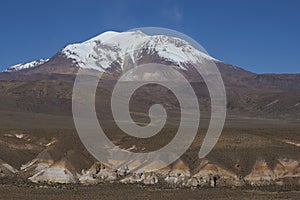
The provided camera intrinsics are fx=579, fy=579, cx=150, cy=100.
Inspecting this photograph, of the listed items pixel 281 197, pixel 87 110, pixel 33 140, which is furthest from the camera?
pixel 87 110

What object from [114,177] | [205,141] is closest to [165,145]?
[205,141]

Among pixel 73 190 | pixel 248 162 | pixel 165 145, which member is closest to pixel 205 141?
pixel 165 145

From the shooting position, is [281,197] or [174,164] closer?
[281,197]

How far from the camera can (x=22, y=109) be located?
188m

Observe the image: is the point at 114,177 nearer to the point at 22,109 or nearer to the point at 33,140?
the point at 33,140

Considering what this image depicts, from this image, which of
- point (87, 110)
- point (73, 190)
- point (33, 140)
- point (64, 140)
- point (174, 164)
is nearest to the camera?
point (73, 190)

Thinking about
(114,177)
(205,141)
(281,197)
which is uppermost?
(205,141)

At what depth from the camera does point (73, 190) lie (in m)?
61.7

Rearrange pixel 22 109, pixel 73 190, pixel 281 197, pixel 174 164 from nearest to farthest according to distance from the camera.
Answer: pixel 281 197
pixel 73 190
pixel 174 164
pixel 22 109

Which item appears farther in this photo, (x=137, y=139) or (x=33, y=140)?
(x=33, y=140)

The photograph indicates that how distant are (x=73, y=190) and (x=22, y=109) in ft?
429

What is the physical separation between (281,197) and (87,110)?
12512 centimetres

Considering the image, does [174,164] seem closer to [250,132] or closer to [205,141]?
[205,141]

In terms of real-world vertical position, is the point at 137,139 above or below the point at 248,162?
above
